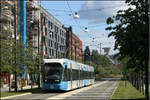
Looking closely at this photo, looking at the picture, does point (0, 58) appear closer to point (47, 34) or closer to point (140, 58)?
point (140, 58)

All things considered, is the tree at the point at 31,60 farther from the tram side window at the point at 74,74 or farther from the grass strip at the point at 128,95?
the grass strip at the point at 128,95

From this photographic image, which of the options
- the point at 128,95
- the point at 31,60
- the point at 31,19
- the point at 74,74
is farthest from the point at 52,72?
the point at 31,19

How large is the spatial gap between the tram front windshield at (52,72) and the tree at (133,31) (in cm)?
1320

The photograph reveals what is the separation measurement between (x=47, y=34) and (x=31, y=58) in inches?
1769

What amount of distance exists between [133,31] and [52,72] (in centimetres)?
1541

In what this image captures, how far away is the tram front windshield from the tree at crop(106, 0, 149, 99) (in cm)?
1320

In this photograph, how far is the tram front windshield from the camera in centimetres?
3136

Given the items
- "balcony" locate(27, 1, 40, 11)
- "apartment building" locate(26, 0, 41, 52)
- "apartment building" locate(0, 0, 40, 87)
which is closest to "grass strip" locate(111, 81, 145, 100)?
"apartment building" locate(0, 0, 40, 87)

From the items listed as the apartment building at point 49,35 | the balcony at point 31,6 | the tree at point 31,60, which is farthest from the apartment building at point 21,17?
the tree at point 31,60

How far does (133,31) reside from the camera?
1741 centimetres

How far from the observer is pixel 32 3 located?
6969 centimetres

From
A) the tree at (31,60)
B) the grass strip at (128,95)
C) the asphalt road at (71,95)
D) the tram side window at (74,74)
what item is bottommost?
the asphalt road at (71,95)

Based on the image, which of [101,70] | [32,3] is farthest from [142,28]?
[101,70]

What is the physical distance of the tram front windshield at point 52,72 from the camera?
31.4m
